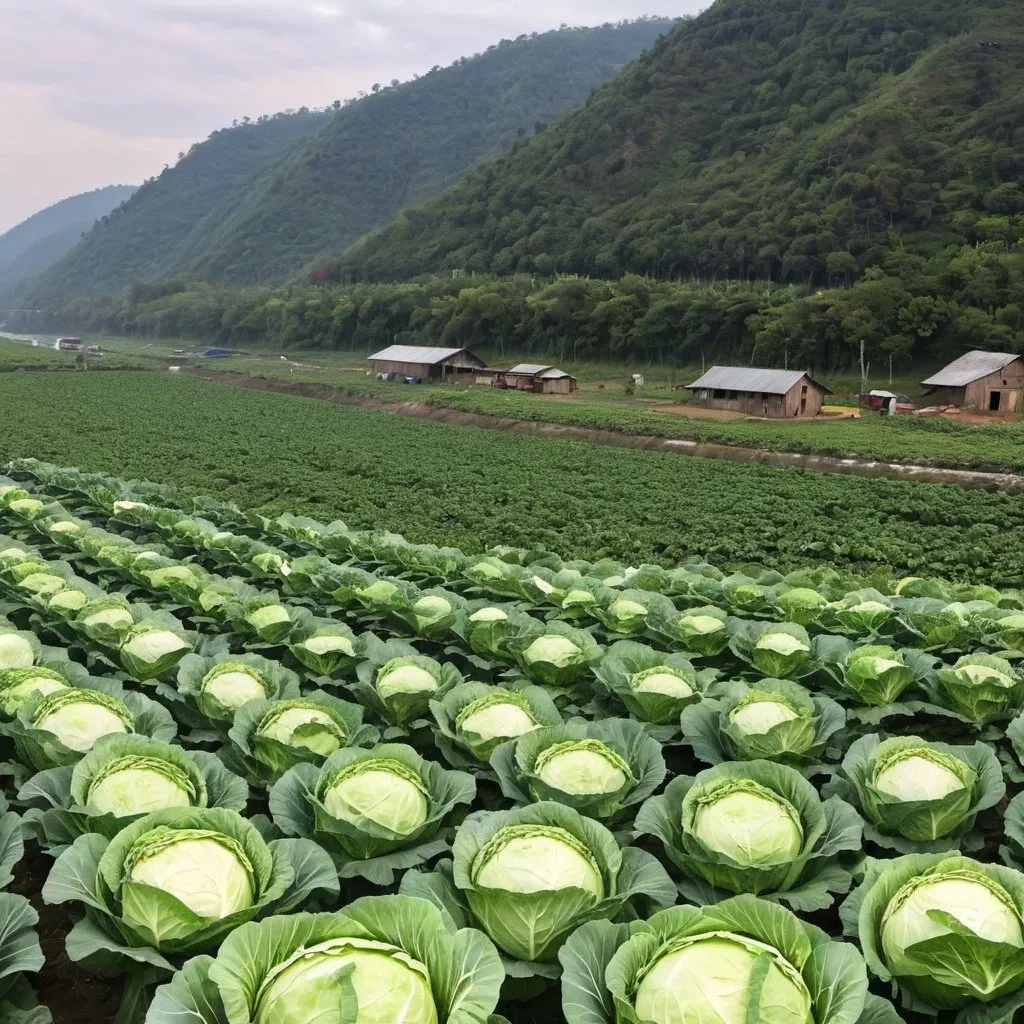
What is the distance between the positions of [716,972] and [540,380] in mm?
45653

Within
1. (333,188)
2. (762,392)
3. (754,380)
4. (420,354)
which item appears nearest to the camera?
(762,392)

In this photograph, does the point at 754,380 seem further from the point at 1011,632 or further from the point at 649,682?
the point at 649,682

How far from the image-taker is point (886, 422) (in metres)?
31.2

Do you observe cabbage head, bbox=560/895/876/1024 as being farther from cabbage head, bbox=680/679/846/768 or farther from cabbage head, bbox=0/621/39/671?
cabbage head, bbox=0/621/39/671

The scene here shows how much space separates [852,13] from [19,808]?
10893 centimetres

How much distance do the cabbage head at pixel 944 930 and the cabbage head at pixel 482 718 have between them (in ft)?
5.47

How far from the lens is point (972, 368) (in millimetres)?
35906

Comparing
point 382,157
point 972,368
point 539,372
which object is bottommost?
point 539,372

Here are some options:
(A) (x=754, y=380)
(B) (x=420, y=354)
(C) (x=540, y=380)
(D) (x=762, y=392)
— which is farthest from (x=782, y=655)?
(B) (x=420, y=354)

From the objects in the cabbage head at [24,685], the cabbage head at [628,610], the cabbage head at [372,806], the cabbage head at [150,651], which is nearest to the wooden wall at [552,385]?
the cabbage head at [628,610]

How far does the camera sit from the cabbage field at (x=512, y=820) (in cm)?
227

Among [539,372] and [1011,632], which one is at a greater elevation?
[539,372]

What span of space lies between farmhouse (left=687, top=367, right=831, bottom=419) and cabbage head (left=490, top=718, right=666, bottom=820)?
33.9m

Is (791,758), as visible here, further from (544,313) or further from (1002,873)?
(544,313)
